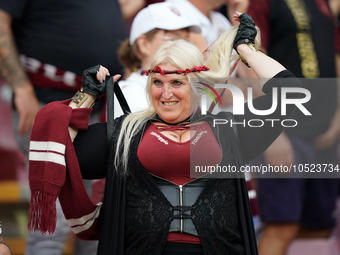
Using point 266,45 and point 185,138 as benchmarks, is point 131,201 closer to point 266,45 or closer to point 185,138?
point 185,138

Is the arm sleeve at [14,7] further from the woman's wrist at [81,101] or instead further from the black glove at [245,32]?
the black glove at [245,32]

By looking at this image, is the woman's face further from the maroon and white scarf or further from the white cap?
the white cap

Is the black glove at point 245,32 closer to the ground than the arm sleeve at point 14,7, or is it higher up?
closer to the ground

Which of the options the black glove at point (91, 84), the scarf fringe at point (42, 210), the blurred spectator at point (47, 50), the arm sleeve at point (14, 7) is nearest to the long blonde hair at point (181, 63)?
the black glove at point (91, 84)

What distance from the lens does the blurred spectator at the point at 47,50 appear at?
10.5 ft

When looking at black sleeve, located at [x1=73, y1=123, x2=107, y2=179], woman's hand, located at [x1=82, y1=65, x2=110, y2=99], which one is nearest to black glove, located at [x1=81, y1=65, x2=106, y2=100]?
woman's hand, located at [x1=82, y1=65, x2=110, y2=99]

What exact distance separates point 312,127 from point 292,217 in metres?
0.72

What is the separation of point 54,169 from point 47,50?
139 cm

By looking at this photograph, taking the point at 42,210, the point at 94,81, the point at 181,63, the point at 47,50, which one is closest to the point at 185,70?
the point at 181,63

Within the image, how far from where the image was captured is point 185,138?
2.37 meters

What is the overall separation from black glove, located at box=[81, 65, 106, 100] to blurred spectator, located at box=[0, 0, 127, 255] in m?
0.94

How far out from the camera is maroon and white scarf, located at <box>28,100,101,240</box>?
2.16m

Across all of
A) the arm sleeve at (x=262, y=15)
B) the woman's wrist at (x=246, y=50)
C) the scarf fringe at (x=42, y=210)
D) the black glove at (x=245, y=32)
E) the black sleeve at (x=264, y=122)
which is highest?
the arm sleeve at (x=262, y=15)

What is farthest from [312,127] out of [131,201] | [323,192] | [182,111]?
[131,201]
